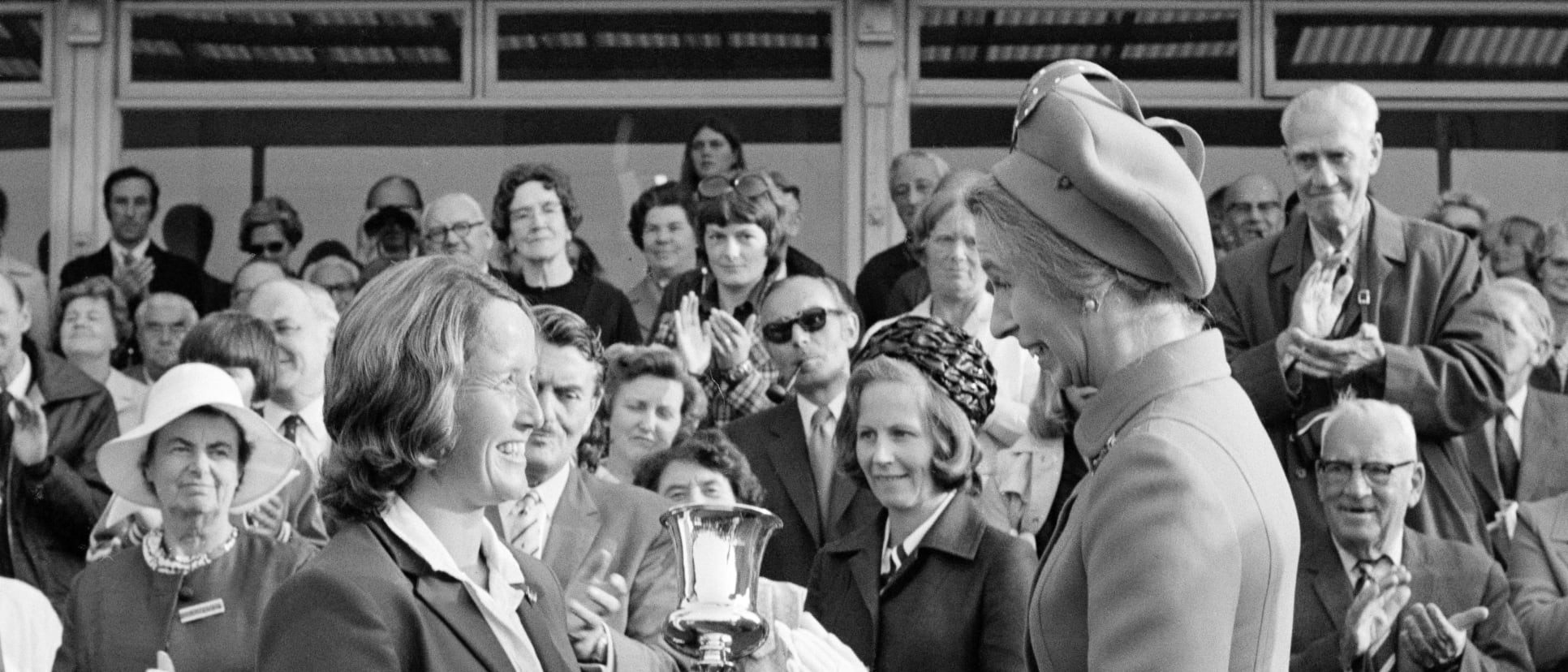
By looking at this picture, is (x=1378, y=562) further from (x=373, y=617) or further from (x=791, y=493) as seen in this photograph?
(x=373, y=617)

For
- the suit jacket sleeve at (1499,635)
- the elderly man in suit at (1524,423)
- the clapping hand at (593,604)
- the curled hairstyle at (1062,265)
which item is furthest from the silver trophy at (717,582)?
the elderly man in suit at (1524,423)

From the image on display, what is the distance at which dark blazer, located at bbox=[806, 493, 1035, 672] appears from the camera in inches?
207

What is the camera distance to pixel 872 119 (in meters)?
11.4

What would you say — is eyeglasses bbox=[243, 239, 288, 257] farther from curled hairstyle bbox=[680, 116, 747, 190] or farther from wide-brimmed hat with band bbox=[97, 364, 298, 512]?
wide-brimmed hat with band bbox=[97, 364, 298, 512]

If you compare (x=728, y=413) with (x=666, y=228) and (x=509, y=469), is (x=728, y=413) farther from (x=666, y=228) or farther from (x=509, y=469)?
(x=509, y=469)

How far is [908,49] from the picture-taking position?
11492 mm

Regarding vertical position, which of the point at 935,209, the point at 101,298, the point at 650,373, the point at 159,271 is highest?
the point at 935,209

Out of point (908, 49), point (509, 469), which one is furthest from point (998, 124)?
point (509, 469)

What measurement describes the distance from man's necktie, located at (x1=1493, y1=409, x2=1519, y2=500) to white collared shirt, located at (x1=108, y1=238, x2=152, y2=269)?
5854mm

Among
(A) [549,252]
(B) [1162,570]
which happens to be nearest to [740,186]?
(A) [549,252]

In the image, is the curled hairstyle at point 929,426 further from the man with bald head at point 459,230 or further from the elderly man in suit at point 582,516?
the man with bald head at point 459,230

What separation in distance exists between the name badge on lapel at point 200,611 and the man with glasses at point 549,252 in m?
2.49

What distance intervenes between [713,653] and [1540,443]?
5082 mm

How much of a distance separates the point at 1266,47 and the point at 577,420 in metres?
6.32
